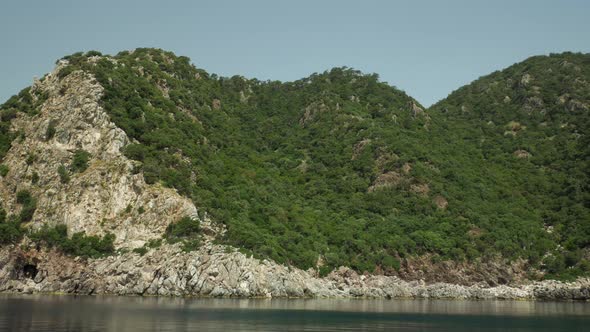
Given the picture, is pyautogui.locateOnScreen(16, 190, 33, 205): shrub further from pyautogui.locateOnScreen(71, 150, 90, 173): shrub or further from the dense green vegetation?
the dense green vegetation

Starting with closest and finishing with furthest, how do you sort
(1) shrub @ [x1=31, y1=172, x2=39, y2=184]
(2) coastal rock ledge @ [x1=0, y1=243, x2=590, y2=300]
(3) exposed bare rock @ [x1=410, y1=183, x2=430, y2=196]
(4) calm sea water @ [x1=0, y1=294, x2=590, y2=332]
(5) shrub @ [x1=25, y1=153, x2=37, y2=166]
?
(4) calm sea water @ [x1=0, y1=294, x2=590, y2=332] < (2) coastal rock ledge @ [x1=0, y1=243, x2=590, y2=300] < (1) shrub @ [x1=31, y1=172, x2=39, y2=184] < (5) shrub @ [x1=25, y1=153, x2=37, y2=166] < (3) exposed bare rock @ [x1=410, y1=183, x2=430, y2=196]

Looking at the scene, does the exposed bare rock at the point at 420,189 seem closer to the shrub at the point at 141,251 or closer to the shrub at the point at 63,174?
the shrub at the point at 141,251

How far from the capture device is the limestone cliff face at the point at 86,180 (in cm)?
10431

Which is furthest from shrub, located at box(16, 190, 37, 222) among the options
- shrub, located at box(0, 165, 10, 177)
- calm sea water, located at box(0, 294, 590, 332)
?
calm sea water, located at box(0, 294, 590, 332)

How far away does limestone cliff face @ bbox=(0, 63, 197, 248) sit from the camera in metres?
104

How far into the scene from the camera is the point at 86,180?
357 feet

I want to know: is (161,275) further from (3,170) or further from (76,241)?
(3,170)

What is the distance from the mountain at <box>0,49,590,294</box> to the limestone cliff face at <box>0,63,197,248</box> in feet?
0.86

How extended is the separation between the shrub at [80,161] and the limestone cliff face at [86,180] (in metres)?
1.01

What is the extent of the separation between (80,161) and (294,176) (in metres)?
56.8

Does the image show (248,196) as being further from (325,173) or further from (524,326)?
(524,326)

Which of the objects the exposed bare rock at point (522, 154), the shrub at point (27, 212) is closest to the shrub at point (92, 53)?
the shrub at point (27, 212)

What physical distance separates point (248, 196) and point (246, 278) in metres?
33.5

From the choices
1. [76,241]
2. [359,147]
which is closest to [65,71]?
[76,241]
